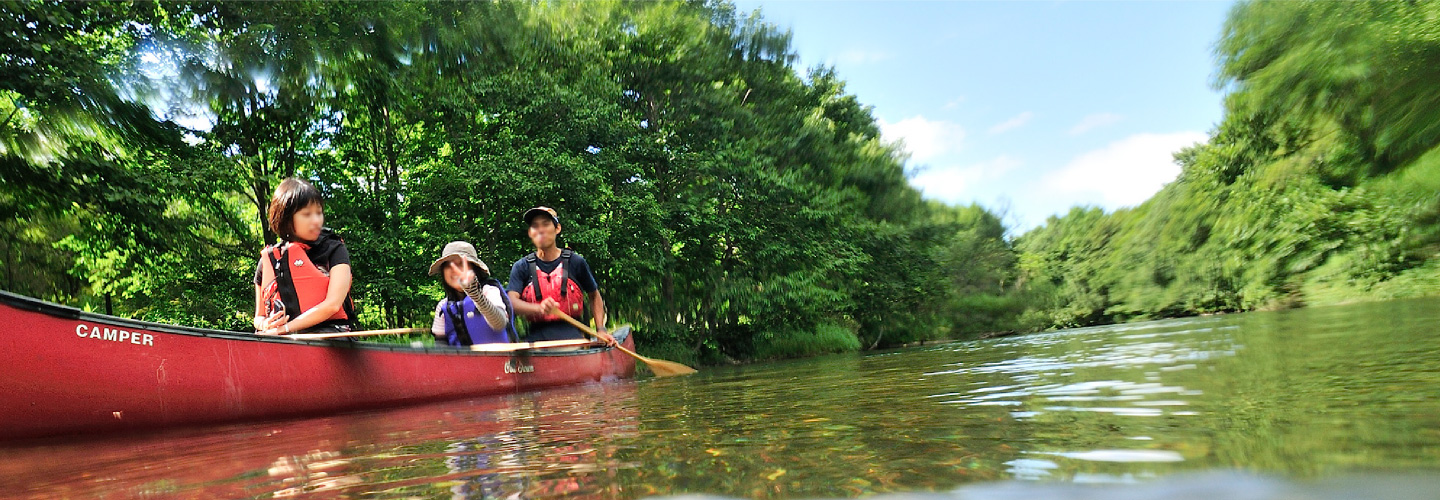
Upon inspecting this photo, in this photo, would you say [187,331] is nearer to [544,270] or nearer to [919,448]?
[544,270]

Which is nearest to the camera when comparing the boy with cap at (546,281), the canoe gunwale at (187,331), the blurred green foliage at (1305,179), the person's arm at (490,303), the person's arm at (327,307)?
the canoe gunwale at (187,331)

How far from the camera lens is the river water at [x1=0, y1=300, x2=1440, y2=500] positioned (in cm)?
110

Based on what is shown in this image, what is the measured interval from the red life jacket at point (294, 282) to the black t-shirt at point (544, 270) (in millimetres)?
2408

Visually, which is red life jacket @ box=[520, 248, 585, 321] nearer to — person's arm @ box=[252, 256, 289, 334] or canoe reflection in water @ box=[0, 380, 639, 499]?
person's arm @ box=[252, 256, 289, 334]

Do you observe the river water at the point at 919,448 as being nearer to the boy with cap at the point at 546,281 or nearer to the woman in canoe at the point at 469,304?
the woman in canoe at the point at 469,304

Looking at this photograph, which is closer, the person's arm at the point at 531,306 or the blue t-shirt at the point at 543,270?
the person's arm at the point at 531,306

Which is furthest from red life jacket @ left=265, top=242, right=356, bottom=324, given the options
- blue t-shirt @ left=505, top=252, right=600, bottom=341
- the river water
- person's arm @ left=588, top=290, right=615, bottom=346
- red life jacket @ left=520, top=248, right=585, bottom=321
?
person's arm @ left=588, top=290, right=615, bottom=346

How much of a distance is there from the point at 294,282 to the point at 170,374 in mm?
907

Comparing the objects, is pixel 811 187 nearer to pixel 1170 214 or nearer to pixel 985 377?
pixel 985 377

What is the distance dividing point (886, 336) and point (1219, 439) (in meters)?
22.3

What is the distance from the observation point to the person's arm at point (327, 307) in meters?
4.83

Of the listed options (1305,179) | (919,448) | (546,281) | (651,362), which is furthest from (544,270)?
(1305,179)

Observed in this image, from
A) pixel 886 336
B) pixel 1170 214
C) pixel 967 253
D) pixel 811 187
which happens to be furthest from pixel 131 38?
pixel 1170 214

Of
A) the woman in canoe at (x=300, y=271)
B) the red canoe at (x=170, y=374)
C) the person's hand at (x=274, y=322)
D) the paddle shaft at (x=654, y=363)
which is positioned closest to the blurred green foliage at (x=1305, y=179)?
the paddle shaft at (x=654, y=363)
